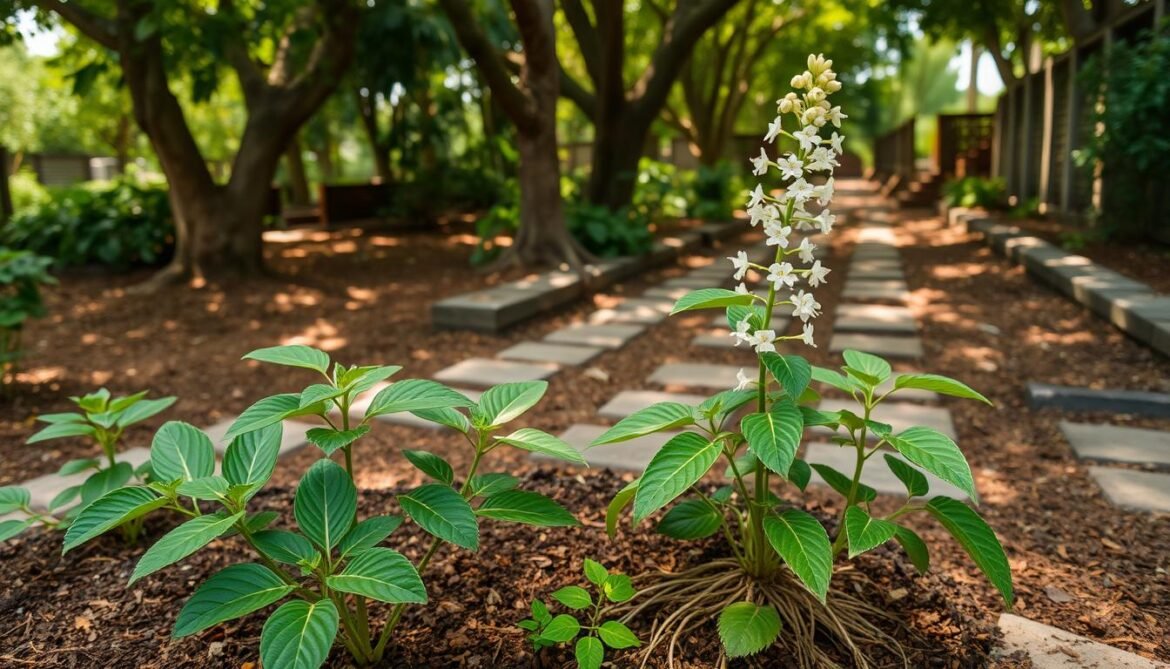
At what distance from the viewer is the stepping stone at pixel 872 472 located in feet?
8.77

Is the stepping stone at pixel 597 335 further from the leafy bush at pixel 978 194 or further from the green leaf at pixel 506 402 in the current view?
the leafy bush at pixel 978 194

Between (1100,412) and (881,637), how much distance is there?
8.32ft

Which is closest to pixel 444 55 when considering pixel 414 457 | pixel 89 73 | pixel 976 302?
pixel 89 73

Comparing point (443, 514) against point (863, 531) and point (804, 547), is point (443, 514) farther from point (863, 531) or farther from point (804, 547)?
point (863, 531)

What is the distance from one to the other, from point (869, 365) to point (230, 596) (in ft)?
4.23

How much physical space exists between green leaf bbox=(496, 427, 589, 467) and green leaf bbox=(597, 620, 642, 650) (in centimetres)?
31

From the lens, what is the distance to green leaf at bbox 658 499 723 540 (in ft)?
5.39

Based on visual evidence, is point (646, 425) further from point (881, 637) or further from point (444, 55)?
point (444, 55)

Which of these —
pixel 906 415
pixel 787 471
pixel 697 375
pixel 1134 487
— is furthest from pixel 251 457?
pixel 697 375

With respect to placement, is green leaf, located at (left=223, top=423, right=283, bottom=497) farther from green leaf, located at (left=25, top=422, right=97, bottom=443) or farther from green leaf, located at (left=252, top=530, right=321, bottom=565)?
green leaf, located at (left=25, top=422, right=97, bottom=443)

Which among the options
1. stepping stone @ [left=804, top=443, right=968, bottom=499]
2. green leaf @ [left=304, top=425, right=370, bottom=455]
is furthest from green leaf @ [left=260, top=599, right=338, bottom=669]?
stepping stone @ [left=804, top=443, right=968, bottom=499]

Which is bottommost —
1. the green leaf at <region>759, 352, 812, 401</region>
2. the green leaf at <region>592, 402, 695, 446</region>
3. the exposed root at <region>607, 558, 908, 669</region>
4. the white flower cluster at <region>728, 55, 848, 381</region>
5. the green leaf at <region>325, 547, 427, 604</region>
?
the exposed root at <region>607, 558, 908, 669</region>

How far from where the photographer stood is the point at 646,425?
1.50 meters

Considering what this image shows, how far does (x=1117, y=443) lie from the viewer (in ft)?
10.0
